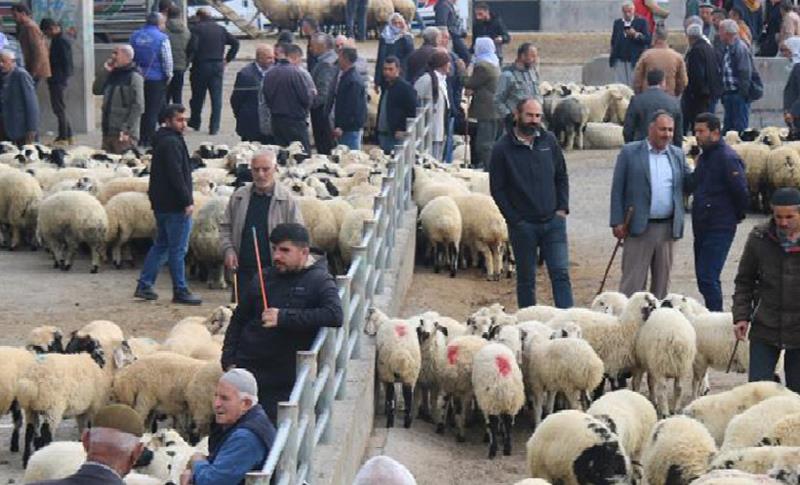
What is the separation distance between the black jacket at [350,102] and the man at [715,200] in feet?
24.9

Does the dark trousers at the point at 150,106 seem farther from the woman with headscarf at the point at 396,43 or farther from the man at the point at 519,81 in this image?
the man at the point at 519,81

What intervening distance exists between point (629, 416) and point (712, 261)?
386cm

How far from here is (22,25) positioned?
25875 millimetres

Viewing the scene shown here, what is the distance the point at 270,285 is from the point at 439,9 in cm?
2347

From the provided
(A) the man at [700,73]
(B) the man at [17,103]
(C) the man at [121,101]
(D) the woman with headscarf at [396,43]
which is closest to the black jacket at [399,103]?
(C) the man at [121,101]

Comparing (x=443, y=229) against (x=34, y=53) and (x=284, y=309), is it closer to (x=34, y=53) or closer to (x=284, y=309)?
(x=284, y=309)

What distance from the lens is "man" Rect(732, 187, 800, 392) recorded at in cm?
1255

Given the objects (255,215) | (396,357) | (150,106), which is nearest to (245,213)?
(255,215)

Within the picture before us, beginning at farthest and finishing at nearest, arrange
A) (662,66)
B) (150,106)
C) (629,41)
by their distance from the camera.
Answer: (629,41) < (150,106) < (662,66)

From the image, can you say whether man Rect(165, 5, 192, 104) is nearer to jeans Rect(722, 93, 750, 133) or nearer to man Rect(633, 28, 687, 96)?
jeans Rect(722, 93, 750, 133)

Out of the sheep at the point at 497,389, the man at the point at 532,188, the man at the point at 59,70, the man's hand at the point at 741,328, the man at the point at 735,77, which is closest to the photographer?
the man's hand at the point at 741,328

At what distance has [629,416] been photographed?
491 inches

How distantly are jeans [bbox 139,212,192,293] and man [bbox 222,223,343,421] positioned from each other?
562 centimetres

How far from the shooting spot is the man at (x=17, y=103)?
78.6 feet
